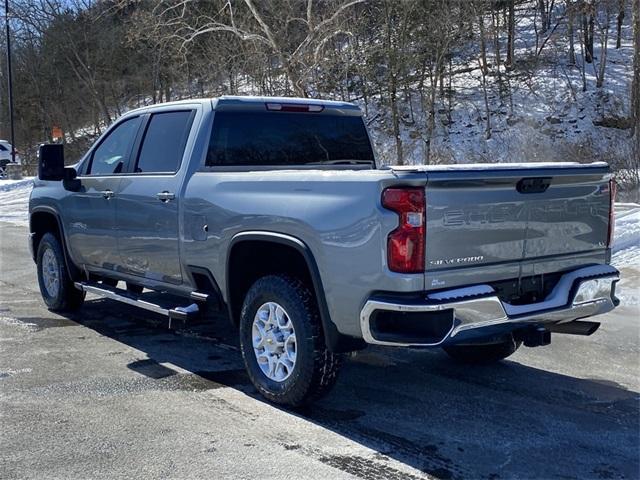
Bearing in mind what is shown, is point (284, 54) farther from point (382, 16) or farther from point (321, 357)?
point (321, 357)

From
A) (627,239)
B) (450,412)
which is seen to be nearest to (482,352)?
(450,412)

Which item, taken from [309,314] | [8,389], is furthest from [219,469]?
[8,389]

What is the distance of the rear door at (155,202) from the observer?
18.4 feet

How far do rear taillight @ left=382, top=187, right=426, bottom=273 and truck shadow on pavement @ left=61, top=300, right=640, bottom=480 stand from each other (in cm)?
107

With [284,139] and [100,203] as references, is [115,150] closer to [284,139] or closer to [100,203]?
[100,203]

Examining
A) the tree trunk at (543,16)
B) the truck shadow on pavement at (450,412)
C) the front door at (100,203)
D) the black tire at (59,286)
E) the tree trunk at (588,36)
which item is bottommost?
the truck shadow on pavement at (450,412)

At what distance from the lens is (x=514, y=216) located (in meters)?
4.34

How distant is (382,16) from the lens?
2173 cm

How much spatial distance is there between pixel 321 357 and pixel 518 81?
1099 inches

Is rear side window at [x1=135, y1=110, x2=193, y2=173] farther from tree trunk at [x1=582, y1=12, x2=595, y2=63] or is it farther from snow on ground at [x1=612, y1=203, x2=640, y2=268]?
tree trunk at [x1=582, y1=12, x2=595, y2=63]

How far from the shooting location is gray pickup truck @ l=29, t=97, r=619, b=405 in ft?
13.1

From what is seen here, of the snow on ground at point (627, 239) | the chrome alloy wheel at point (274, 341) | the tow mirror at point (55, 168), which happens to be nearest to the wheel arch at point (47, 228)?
the tow mirror at point (55, 168)

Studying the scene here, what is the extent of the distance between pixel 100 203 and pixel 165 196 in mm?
1206

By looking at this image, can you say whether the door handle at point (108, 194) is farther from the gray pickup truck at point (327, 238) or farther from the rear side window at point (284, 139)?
the rear side window at point (284, 139)
